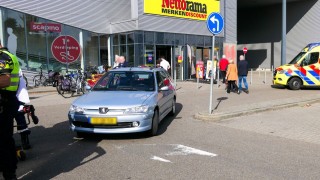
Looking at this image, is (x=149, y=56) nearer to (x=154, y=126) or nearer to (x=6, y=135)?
(x=154, y=126)

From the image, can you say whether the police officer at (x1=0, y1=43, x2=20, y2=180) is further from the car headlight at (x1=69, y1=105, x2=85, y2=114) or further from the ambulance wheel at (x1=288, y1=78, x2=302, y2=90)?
the ambulance wheel at (x1=288, y1=78, x2=302, y2=90)

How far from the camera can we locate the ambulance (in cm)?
1755

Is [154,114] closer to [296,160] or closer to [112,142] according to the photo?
[112,142]

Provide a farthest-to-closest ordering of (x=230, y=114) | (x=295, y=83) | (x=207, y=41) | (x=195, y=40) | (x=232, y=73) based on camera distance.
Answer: (x=207, y=41), (x=195, y=40), (x=295, y=83), (x=232, y=73), (x=230, y=114)

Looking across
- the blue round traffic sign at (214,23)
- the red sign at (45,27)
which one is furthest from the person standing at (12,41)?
the blue round traffic sign at (214,23)

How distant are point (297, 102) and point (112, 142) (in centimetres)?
792

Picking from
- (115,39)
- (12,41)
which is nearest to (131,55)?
(115,39)

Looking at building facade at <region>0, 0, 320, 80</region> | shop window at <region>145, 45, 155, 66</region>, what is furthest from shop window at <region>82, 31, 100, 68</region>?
shop window at <region>145, 45, 155, 66</region>

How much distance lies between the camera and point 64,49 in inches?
614

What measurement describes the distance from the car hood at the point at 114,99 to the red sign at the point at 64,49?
310 inches

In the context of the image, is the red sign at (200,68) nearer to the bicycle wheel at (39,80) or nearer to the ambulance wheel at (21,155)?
the bicycle wheel at (39,80)

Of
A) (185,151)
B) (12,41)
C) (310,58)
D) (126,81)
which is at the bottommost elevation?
(185,151)

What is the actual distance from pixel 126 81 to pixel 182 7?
18411mm

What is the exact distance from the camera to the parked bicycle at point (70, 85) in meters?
15.8
